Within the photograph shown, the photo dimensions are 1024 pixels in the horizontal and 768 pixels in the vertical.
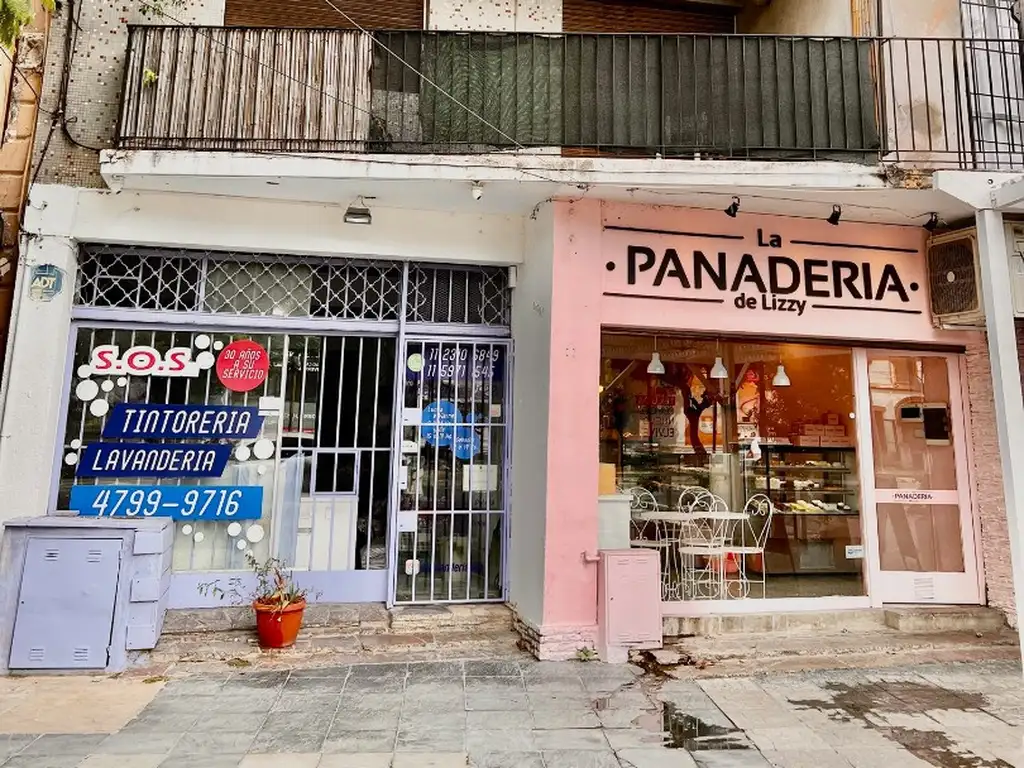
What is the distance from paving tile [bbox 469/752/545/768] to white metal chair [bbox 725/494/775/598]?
139 inches

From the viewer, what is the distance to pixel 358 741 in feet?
12.6

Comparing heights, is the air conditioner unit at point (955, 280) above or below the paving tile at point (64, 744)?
above

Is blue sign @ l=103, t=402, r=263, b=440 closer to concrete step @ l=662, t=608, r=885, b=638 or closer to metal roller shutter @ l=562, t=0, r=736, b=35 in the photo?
concrete step @ l=662, t=608, r=885, b=638

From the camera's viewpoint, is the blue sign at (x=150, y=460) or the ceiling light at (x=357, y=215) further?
the ceiling light at (x=357, y=215)

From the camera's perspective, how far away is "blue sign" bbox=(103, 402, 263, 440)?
5.94 meters

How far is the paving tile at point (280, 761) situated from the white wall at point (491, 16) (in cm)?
682

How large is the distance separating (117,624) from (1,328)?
9.98ft

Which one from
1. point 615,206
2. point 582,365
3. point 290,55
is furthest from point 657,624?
point 290,55

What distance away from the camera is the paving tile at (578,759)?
3.60 m

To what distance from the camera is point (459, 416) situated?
6.50 meters

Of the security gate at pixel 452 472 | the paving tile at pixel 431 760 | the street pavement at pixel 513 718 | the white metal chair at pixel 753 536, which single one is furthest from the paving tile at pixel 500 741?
the white metal chair at pixel 753 536

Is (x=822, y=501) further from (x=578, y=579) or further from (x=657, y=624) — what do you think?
(x=578, y=579)

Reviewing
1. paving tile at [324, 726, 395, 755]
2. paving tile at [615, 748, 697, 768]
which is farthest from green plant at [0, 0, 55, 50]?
paving tile at [615, 748, 697, 768]

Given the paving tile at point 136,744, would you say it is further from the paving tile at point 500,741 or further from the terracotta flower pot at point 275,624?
the paving tile at point 500,741
